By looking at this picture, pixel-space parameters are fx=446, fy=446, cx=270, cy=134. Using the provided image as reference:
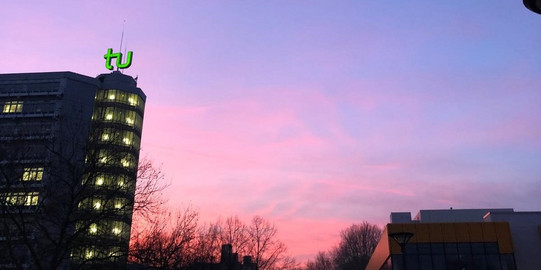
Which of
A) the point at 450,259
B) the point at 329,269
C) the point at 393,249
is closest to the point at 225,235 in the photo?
the point at 393,249

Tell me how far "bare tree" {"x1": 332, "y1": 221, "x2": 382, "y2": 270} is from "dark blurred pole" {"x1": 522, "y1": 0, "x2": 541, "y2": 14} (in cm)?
13328

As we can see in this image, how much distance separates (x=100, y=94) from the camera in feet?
360

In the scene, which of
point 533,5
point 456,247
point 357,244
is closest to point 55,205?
point 533,5

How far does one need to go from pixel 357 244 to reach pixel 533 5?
140 meters

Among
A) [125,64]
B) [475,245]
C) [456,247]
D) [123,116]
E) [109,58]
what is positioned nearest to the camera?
[475,245]

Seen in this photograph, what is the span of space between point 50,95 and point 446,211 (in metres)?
85.8

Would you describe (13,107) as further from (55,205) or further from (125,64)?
(55,205)

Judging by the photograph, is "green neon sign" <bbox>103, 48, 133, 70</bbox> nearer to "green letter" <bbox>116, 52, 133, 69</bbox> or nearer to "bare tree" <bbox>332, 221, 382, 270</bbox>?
"green letter" <bbox>116, 52, 133, 69</bbox>

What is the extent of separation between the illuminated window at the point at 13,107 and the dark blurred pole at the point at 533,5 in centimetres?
10824

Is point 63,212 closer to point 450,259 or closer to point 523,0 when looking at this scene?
point 523,0

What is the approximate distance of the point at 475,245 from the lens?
44.8 metres

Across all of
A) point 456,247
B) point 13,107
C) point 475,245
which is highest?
point 13,107

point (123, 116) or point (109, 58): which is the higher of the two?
point (109, 58)

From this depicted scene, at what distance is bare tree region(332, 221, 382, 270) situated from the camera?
140375 millimetres
